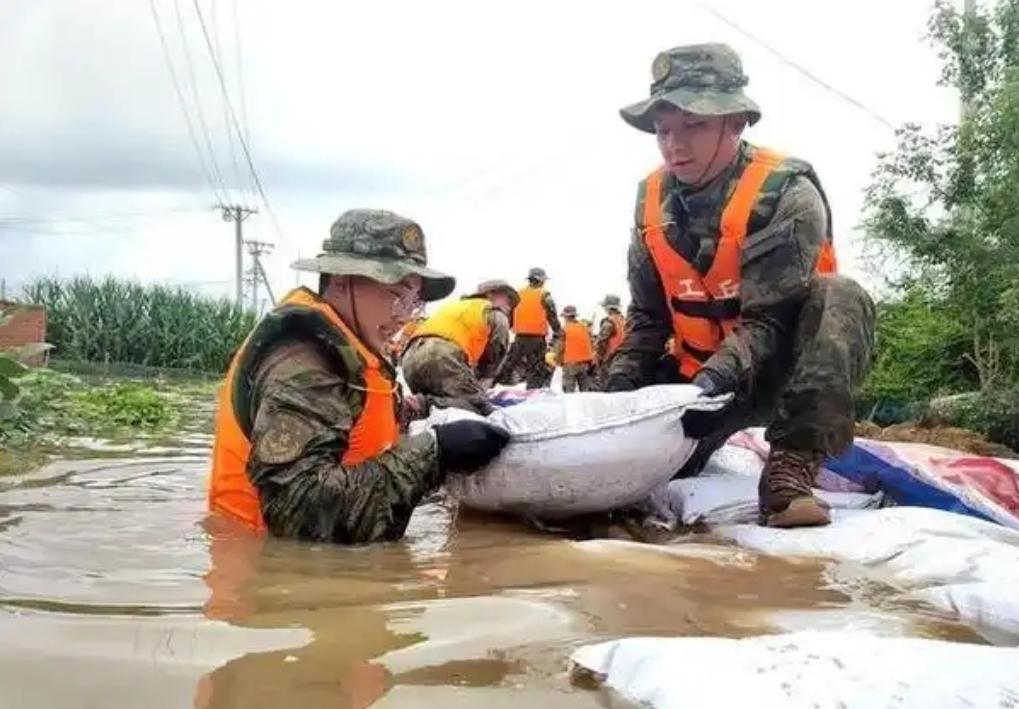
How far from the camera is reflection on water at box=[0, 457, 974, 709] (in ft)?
5.33

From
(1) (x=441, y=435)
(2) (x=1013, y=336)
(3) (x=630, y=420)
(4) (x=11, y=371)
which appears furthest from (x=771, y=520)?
(2) (x=1013, y=336)

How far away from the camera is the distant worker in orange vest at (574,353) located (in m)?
18.9

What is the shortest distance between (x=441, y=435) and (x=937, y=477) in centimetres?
154

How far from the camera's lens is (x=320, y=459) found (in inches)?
116

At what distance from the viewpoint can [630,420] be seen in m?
3.24

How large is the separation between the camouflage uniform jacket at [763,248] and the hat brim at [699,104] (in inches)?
8.3

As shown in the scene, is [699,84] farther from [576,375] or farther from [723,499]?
[576,375]

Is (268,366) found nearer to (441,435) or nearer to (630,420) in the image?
(441,435)

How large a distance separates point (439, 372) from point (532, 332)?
10.2 m

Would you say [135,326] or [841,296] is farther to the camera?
[135,326]

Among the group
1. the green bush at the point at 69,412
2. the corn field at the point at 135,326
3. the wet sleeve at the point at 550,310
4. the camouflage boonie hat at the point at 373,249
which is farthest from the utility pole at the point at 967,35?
the corn field at the point at 135,326

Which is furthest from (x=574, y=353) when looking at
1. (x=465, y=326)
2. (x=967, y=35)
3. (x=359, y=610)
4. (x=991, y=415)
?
(x=359, y=610)

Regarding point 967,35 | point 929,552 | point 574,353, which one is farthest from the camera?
point 574,353

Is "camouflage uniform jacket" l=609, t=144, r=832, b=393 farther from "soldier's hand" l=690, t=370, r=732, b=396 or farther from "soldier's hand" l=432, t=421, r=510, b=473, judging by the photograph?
"soldier's hand" l=432, t=421, r=510, b=473
